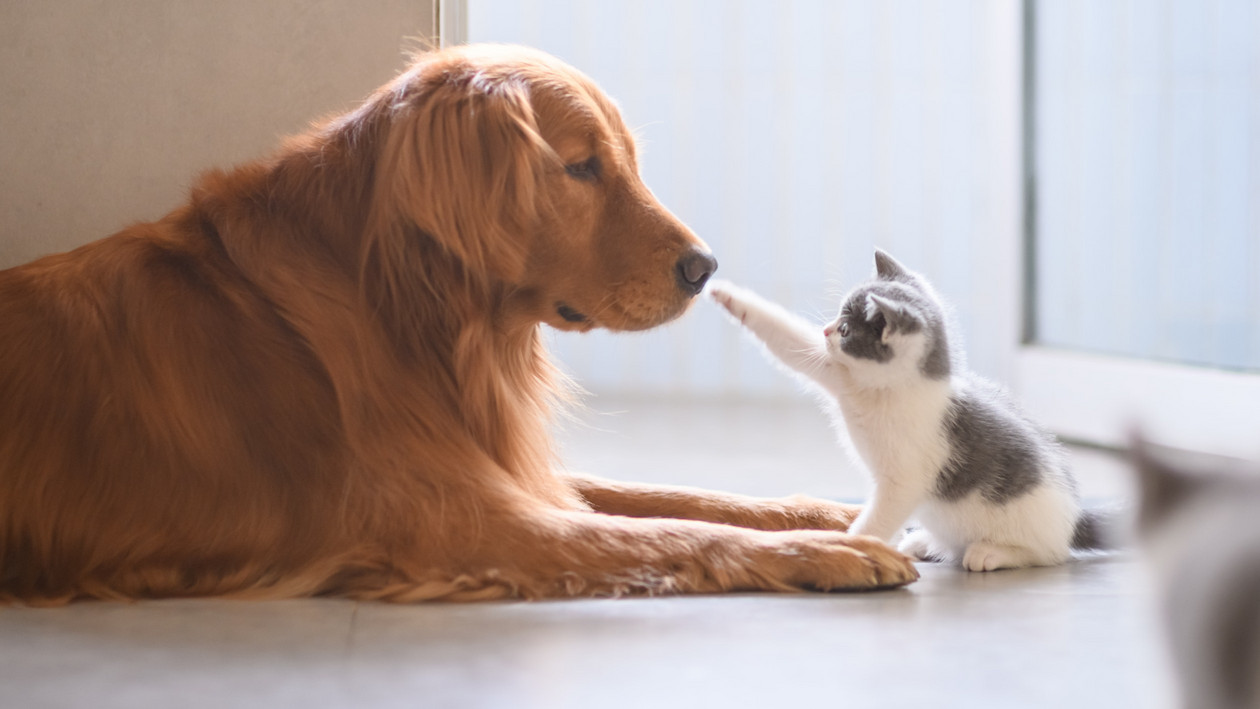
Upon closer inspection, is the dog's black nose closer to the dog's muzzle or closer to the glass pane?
the dog's muzzle

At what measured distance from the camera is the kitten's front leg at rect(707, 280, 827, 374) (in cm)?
185

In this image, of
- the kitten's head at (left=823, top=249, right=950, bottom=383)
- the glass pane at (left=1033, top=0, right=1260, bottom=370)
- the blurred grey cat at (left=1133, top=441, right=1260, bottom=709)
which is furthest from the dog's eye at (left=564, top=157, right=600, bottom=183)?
the glass pane at (left=1033, top=0, right=1260, bottom=370)

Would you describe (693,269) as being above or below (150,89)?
below

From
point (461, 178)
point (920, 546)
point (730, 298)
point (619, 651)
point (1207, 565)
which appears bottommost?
point (920, 546)

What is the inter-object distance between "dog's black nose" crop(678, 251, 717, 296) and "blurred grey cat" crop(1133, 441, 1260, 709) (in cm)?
103

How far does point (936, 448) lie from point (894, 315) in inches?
8.1

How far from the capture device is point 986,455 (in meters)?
1.73

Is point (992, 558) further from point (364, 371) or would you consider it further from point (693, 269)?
point (364, 371)

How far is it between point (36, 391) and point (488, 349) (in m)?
0.61

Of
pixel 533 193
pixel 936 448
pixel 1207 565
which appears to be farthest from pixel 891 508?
pixel 1207 565

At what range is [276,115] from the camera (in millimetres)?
2270

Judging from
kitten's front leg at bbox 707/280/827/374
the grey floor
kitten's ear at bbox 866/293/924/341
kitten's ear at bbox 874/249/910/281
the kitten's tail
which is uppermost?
kitten's ear at bbox 874/249/910/281

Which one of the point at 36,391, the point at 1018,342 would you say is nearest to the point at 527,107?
the point at 36,391

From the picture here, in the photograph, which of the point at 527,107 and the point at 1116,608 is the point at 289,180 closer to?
the point at 527,107
